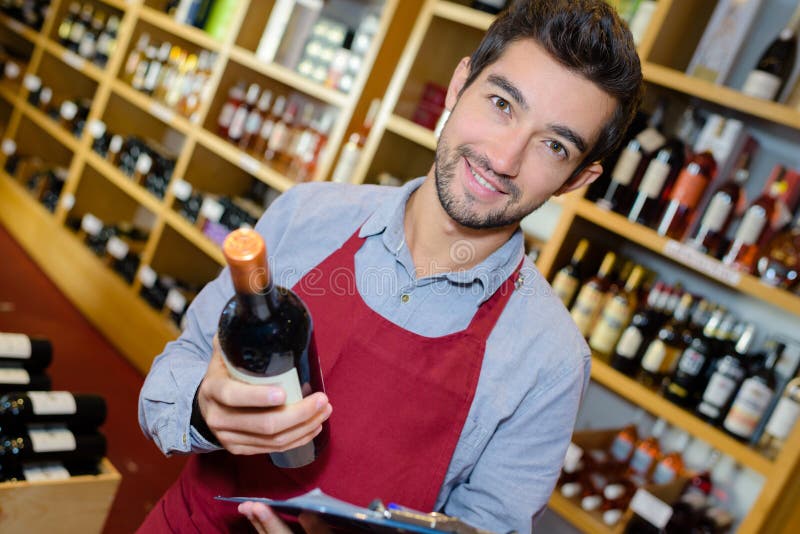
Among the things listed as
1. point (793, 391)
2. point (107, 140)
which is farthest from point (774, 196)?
point (107, 140)

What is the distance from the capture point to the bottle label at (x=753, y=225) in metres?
2.02

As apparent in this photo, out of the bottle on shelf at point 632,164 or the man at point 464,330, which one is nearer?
the man at point 464,330

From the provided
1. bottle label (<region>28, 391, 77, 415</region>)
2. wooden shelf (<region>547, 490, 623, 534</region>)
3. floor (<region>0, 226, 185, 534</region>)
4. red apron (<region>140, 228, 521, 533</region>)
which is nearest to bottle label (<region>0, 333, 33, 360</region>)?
bottle label (<region>28, 391, 77, 415</region>)

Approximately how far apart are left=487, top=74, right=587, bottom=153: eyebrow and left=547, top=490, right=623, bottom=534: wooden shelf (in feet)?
4.39

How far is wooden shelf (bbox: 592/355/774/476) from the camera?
6.07 ft

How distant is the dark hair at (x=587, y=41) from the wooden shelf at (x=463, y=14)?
131cm

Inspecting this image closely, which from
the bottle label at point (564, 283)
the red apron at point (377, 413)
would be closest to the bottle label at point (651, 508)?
the bottle label at point (564, 283)

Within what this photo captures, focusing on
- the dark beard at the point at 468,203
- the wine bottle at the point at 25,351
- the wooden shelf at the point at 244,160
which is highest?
the dark beard at the point at 468,203

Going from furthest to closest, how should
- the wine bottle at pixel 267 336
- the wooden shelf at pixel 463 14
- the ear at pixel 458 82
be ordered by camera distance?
1. the wooden shelf at pixel 463 14
2. the ear at pixel 458 82
3. the wine bottle at pixel 267 336

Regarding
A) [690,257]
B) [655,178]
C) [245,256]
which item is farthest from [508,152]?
[655,178]

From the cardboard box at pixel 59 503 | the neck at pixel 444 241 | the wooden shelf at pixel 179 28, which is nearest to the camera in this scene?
the neck at pixel 444 241

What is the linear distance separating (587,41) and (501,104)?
184 millimetres

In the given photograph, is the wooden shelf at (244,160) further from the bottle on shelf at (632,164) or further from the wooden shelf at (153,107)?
the bottle on shelf at (632,164)

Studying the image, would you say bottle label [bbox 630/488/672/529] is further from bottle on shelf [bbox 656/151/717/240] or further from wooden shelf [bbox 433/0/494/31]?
wooden shelf [bbox 433/0/494/31]
